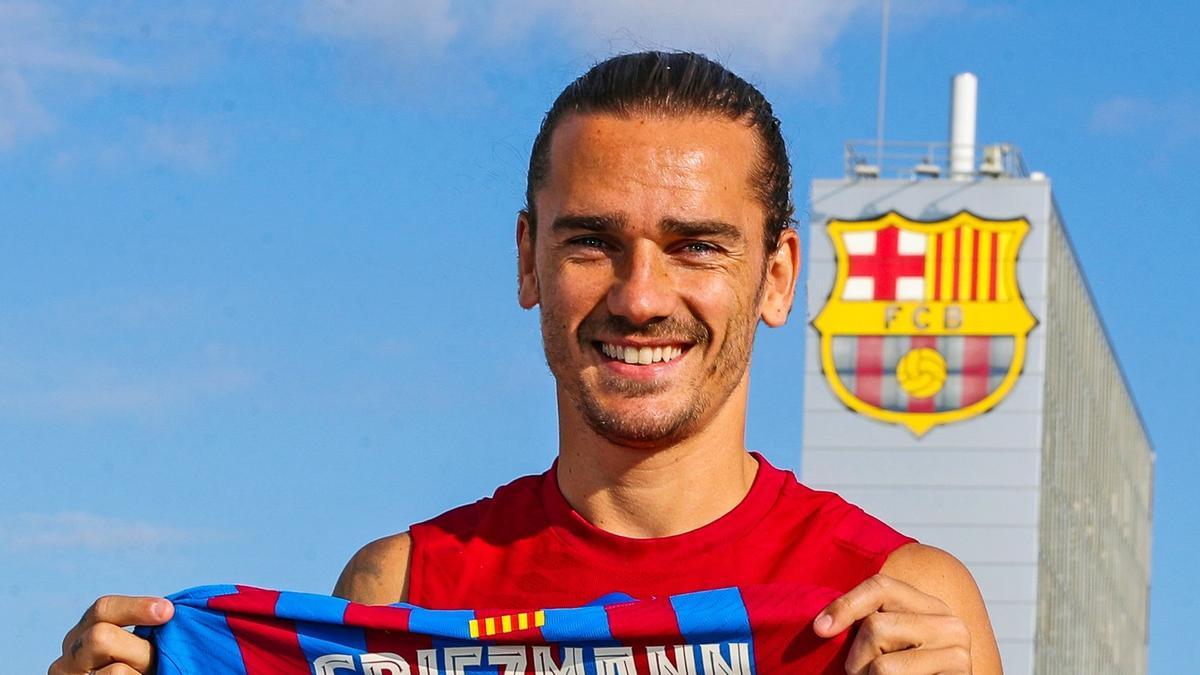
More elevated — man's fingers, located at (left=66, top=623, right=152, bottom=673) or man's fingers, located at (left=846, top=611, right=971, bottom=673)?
man's fingers, located at (left=846, top=611, right=971, bottom=673)

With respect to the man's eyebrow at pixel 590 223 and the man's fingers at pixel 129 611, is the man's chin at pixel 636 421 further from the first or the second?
the man's fingers at pixel 129 611

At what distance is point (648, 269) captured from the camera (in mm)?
3938

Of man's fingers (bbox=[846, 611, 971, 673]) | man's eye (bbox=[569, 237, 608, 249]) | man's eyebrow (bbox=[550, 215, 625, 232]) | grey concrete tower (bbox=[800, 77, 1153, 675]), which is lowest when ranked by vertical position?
man's fingers (bbox=[846, 611, 971, 673])

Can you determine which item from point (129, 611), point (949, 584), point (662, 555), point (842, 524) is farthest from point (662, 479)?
point (129, 611)

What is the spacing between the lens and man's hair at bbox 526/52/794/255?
13.3 ft

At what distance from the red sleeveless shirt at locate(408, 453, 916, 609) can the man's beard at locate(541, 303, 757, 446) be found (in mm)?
231

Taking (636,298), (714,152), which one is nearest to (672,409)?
(636,298)

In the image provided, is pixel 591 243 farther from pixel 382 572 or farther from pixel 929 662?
pixel 929 662

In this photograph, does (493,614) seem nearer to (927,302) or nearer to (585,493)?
(585,493)

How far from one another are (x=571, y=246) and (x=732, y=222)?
1.00ft

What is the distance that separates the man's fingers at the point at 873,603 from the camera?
3.81 meters

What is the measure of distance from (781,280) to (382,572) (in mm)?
1011

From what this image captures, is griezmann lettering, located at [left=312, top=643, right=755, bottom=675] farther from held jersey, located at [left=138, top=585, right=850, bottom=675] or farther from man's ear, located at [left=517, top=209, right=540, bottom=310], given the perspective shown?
man's ear, located at [left=517, top=209, right=540, bottom=310]

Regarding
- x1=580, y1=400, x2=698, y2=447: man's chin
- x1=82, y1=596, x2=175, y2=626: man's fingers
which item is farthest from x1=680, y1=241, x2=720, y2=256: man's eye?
x1=82, y1=596, x2=175, y2=626: man's fingers
